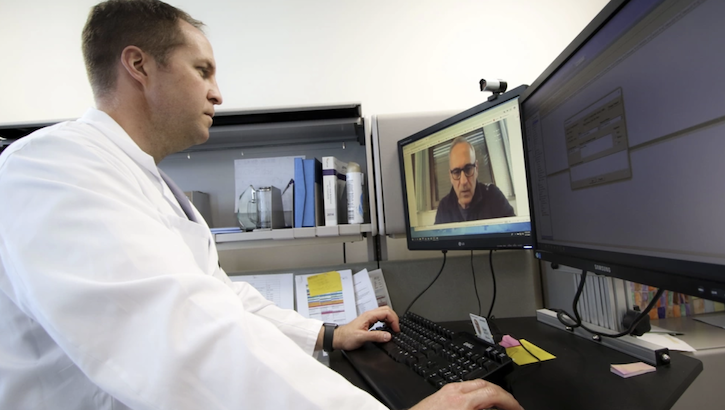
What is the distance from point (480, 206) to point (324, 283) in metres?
0.56

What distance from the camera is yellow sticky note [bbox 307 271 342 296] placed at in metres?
1.12

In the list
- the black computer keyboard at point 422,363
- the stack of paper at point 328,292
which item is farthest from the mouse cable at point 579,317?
the stack of paper at point 328,292

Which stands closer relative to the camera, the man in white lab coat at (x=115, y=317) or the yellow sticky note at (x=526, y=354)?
the man in white lab coat at (x=115, y=317)

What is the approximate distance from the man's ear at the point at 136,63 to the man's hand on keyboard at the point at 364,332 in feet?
2.31

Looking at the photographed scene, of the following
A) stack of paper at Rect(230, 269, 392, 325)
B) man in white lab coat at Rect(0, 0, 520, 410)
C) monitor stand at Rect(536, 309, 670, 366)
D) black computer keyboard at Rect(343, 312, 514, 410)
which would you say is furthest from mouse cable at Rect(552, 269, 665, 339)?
stack of paper at Rect(230, 269, 392, 325)

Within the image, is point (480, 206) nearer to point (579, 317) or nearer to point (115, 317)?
point (579, 317)

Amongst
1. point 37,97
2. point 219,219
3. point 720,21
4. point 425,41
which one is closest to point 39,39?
point 37,97

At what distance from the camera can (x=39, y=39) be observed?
1.64m

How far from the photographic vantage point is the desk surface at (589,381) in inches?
18.8

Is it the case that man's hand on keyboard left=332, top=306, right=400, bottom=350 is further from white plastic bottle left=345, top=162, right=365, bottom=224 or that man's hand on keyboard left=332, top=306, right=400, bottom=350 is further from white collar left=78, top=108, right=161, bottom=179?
white collar left=78, top=108, right=161, bottom=179

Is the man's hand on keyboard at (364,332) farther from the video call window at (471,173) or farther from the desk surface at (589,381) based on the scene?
the video call window at (471,173)

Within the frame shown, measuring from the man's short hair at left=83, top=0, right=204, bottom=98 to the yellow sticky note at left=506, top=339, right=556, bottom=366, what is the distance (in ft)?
3.08

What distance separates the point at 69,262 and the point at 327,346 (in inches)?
21.9

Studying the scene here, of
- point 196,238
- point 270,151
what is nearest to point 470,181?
point 196,238
